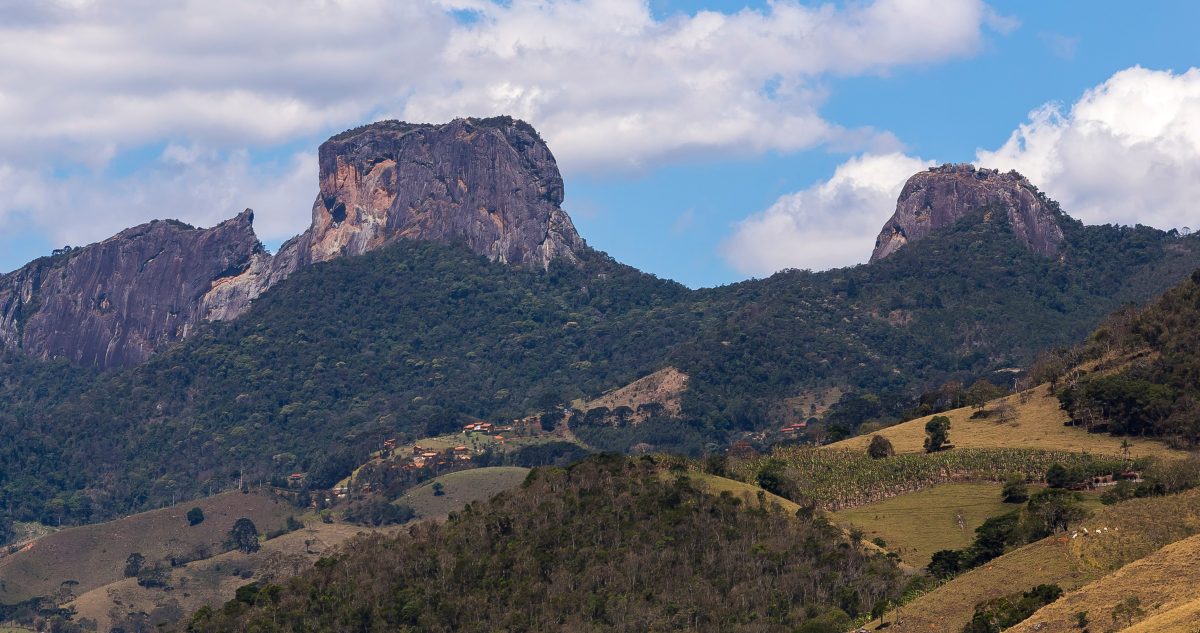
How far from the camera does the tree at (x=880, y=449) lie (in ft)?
499

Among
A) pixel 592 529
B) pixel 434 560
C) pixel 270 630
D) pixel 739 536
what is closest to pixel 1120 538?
pixel 739 536

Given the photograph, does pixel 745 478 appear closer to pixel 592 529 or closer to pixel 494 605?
pixel 592 529

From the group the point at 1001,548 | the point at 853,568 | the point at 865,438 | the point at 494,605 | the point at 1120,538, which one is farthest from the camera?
the point at 865,438

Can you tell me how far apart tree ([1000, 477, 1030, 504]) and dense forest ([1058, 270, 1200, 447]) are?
2103 cm

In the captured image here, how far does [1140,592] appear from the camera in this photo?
70.6 meters

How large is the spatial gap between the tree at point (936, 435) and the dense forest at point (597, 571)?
30296 mm

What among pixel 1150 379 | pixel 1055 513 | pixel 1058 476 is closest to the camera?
pixel 1055 513

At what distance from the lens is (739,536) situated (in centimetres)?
12256

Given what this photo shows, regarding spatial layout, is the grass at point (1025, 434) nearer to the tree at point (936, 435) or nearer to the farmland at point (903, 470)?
the tree at point (936, 435)

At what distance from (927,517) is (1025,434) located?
89.5ft

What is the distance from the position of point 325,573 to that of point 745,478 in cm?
4036

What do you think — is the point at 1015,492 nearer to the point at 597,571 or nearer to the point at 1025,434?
the point at 1025,434

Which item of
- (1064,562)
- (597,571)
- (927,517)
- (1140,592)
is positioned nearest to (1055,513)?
(1064,562)

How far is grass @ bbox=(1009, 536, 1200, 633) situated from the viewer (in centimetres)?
6862
